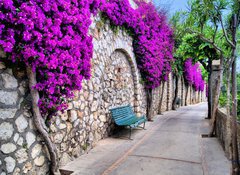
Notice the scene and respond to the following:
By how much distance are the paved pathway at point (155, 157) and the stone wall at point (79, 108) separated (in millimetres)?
368

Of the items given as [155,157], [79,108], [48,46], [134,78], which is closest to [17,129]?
[48,46]

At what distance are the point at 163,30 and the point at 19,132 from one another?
7898 millimetres

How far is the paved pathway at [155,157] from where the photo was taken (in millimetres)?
3322

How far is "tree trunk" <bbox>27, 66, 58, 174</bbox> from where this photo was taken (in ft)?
9.05

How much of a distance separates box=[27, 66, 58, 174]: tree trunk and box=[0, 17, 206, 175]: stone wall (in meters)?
0.09

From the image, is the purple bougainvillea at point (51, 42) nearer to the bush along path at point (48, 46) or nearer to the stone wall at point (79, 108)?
the bush along path at point (48, 46)

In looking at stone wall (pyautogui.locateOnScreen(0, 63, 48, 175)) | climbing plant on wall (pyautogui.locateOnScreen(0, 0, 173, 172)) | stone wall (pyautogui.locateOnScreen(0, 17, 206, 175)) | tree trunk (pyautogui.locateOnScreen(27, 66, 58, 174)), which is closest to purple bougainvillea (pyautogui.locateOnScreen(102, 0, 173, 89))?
stone wall (pyautogui.locateOnScreen(0, 17, 206, 175))

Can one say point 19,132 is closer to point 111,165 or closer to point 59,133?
point 59,133

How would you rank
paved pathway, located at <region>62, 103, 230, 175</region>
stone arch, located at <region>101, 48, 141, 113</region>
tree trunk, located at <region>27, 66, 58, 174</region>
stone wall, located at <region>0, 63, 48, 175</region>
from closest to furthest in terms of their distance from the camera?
stone wall, located at <region>0, 63, 48, 175</region>, tree trunk, located at <region>27, 66, 58, 174</region>, paved pathway, located at <region>62, 103, 230, 175</region>, stone arch, located at <region>101, 48, 141, 113</region>

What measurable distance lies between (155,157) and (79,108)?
1716mm

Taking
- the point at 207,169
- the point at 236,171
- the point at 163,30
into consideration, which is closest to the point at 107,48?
the point at 207,169

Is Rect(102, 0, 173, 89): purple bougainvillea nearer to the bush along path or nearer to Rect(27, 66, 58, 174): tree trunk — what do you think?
the bush along path

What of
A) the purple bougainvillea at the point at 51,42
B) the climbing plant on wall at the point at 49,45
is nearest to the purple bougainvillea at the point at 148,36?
the purple bougainvillea at the point at 51,42

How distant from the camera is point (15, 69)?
8.80 ft
